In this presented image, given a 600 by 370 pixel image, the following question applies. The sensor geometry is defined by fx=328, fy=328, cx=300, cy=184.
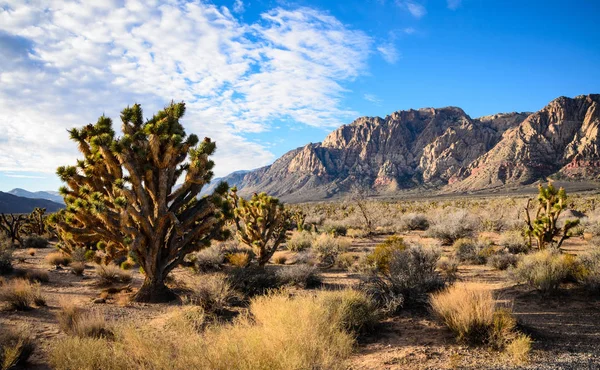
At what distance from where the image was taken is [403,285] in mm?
7332

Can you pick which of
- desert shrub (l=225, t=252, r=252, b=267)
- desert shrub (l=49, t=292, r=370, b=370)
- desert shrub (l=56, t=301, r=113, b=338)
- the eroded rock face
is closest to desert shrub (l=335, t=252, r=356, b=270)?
desert shrub (l=225, t=252, r=252, b=267)

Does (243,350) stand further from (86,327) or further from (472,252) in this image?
(472,252)

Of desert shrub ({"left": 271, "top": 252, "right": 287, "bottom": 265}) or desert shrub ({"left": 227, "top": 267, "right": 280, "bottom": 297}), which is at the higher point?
desert shrub ({"left": 227, "top": 267, "right": 280, "bottom": 297})

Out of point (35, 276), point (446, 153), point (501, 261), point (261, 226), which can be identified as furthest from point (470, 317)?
point (446, 153)

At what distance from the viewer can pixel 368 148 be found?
16875 cm

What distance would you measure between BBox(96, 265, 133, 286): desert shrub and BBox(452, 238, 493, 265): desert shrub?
12586mm

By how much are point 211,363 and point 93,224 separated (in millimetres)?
7237

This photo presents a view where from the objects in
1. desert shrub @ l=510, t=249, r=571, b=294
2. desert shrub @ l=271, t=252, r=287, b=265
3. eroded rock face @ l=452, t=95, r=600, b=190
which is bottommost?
desert shrub @ l=271, t=252, r=287, b=265

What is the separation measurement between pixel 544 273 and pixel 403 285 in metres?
3.44

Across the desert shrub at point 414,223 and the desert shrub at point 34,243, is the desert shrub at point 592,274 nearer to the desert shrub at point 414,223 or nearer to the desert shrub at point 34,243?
the desert shrub at point 414,223

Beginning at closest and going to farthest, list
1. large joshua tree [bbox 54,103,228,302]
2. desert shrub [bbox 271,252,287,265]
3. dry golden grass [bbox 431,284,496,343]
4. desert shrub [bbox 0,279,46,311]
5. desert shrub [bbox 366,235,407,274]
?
dry golden grass [bbox 431,284,496,343]
desert shrub [bbox 0,279,46,311]
large joshua tree [bbox 54,103,228,302]
desert shrub [bbox 366,235,407,274]
desert shrub [bbox 271,252,287,265]

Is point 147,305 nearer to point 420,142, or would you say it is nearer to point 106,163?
point 106,163

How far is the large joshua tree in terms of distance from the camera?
8.34 m

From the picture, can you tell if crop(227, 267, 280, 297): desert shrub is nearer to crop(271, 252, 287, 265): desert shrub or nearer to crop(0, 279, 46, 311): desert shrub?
crop(0, 279, 46, 311): desert shrub
